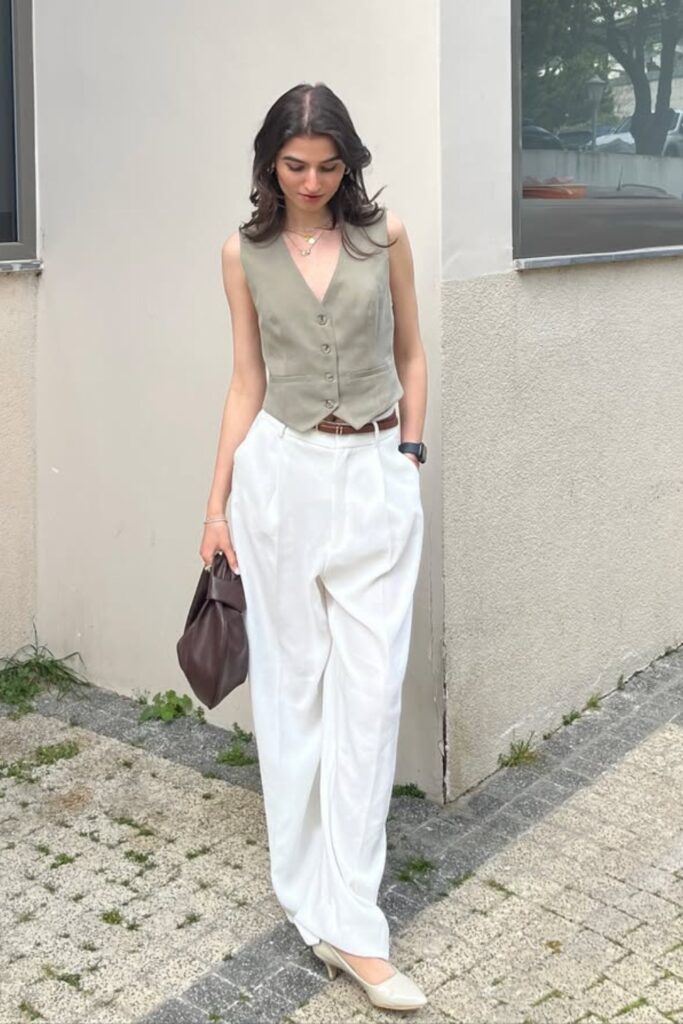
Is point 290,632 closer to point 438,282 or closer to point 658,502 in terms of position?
point 438,282

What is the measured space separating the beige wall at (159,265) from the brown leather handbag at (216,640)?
1.00m

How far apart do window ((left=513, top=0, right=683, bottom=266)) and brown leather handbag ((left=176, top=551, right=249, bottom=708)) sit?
167cm

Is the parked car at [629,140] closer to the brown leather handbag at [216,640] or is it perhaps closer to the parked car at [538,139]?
the parked car at [538,139]

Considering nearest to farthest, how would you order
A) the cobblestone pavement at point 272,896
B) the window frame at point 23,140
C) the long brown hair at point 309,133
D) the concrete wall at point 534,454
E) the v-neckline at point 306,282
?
the long brown hair at point 309,133, the v-neckline at point 306,282, the cobblestone pavement at point 272,896, the concrete wall at point 534,454, the window frame at point 23,140

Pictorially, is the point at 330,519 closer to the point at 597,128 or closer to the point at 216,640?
the point at 216,640

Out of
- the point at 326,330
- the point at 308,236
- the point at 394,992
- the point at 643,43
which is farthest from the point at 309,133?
the point at 643,43

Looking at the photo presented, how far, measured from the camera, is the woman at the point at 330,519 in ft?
10.8

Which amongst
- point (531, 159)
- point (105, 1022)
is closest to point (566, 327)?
point (531, 159)

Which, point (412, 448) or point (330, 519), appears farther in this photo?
point (412, 448)

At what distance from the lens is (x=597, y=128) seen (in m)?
5.12

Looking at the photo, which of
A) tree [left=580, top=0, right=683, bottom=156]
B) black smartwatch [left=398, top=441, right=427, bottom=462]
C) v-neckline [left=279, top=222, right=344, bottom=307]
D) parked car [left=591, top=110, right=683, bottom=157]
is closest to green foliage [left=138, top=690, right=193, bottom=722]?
black smartwatch [left=398, top=441, right=427, bottom=462]

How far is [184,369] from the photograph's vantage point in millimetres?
4812

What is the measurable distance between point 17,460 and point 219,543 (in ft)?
6.99

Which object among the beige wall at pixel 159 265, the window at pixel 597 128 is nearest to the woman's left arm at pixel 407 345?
the beige wall at pixel 159 265
